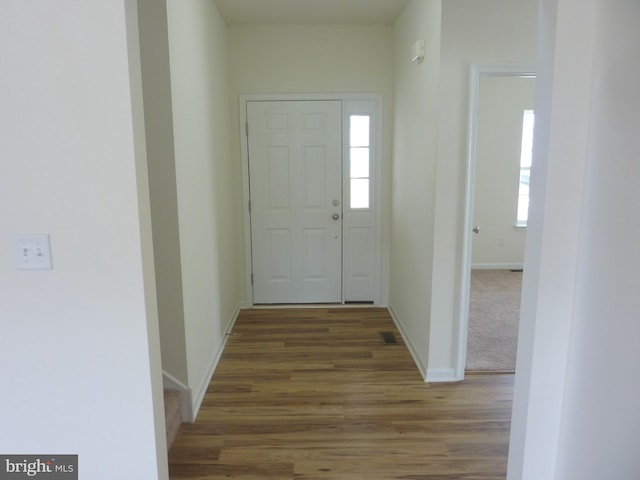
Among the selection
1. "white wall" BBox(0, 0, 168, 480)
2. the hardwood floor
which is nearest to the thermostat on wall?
"white wall" BBox(0, 0, 168, 480)

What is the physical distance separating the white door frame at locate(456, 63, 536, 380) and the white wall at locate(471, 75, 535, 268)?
2949mm

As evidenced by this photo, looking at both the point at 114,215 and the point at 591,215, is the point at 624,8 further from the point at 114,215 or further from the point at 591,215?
the point at 114,215

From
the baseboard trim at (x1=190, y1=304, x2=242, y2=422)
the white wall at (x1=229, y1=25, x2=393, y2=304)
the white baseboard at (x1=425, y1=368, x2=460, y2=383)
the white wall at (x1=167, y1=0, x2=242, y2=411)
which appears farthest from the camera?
the white wall at (x1=229, y1=25, x2=393, y2=304)

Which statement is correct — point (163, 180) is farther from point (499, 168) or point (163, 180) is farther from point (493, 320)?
point (499, 168)

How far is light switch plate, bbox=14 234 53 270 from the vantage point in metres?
1.37

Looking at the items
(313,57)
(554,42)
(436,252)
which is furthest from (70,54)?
(313,57)

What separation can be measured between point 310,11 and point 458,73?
163 cm

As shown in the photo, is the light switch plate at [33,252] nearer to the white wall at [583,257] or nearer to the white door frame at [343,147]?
the white wall at [583,257]

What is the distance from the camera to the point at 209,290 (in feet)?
9.93

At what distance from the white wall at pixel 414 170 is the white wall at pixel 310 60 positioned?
0.21 m

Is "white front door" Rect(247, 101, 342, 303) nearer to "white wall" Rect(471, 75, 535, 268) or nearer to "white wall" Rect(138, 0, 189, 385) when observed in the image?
"white wall" Rect(138, 0, 189, 385)

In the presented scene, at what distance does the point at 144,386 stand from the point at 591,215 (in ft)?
5.52

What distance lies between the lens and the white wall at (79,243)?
129cm

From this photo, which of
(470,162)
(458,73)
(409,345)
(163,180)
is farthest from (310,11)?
(409,345)
